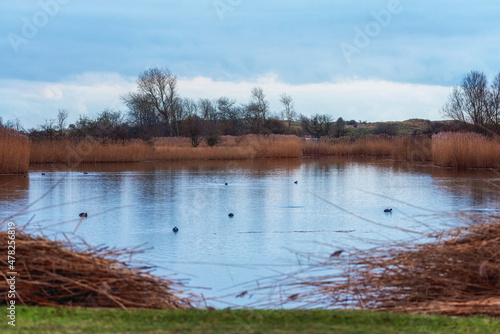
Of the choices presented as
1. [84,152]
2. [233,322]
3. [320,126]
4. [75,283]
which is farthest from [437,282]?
[320,126]

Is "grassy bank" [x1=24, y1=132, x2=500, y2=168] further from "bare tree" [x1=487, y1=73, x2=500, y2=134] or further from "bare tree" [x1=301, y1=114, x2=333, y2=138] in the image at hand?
"bare tree" [x1=301, y1=114, x2=333, y2=138]

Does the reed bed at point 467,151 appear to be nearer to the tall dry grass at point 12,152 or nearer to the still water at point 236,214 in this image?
the still water at point 236,214

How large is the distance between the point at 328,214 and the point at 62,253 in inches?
297

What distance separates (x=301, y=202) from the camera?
1369cm

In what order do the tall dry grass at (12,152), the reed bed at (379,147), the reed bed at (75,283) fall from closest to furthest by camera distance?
the reed bed at (75,283)
the tall dry grass at (12,152)
the reed bed at (379,147)

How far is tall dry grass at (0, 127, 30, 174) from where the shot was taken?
839 inches

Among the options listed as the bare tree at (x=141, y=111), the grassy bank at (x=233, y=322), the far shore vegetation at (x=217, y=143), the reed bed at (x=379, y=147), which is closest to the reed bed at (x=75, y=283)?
the grassy bank at (x=233, y=322)

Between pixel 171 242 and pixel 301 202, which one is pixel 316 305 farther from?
pixel 301 202

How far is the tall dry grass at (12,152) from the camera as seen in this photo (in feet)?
69.9

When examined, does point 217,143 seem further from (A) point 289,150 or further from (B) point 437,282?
(B) point 437,282

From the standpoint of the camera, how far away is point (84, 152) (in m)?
29.9

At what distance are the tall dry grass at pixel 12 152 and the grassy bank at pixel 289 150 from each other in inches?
263

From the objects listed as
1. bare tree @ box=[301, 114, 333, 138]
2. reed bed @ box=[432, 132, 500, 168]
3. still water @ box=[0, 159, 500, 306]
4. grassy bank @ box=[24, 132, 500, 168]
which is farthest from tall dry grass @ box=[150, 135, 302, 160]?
bare tree @ box=[301, 114, 333, 138]

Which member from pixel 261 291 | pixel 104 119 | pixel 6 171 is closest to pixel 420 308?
pixel 261 291
